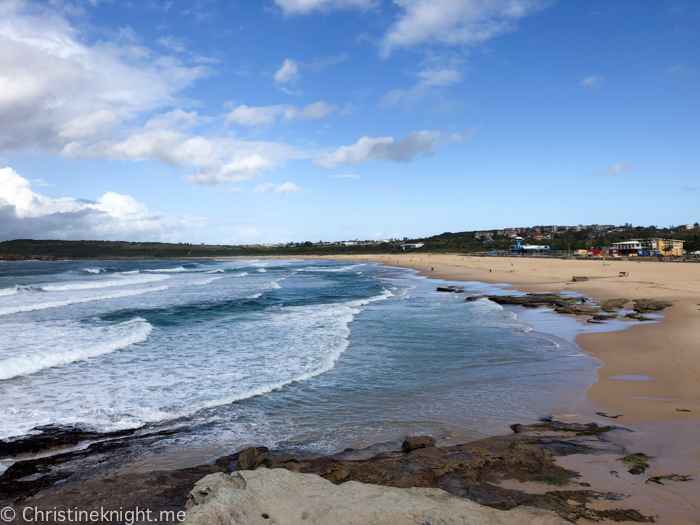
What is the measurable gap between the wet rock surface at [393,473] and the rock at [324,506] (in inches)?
26.4

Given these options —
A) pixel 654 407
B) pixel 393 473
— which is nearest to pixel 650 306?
pixel 654 407

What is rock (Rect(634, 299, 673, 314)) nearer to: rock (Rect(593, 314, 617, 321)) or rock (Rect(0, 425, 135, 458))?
rock (Rect(593, 314, 617, 321))

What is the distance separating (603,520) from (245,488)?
12.2 ft

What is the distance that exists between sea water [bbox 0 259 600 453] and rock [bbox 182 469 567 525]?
2.15 metres

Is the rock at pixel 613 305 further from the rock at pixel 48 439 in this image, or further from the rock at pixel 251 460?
the rock at pixel 48 439

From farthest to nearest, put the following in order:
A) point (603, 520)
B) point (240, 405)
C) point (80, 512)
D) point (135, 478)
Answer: point (240, 405) → point (135, 478) → point (80, 512) → point (603, 520)

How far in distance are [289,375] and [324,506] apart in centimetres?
700

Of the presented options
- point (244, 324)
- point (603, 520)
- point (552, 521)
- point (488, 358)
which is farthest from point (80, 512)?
point (244, 324)

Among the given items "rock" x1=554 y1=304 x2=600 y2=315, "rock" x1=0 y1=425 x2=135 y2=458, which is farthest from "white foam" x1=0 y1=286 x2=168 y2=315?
"rock" x1=554 y1=304 x2=600 y2=315

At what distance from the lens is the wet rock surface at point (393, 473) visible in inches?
187

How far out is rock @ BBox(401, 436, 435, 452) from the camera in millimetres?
6219

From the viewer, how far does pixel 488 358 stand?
12.0 meters

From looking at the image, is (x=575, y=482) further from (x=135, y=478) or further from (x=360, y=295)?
(x=360, y=295)

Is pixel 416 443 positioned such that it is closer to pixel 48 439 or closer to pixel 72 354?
pixel 48 439
